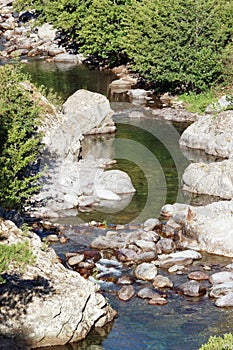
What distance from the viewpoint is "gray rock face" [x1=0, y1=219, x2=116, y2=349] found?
17859mm

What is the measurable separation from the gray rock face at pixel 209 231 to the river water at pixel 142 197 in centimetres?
58

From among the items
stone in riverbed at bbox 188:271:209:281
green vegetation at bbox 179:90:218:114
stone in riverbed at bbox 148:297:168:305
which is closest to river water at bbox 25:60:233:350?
stone in riverbed at bbox 148:297:168:305

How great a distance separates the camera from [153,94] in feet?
157

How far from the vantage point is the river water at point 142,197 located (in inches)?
744

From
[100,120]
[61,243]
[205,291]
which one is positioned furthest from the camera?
[100,120]

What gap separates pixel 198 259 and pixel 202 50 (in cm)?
2253

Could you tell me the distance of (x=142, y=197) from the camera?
30.1m

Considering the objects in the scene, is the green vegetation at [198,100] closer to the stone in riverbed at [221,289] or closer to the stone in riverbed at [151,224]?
the stone in riverbed at [151,224]

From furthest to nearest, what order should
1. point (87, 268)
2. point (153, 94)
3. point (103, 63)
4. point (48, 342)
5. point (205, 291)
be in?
point (103, 63)
point (153, 94)
point (87, 268)
point (205, 291)
point (48, 342)

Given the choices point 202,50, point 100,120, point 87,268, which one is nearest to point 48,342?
point 87,268

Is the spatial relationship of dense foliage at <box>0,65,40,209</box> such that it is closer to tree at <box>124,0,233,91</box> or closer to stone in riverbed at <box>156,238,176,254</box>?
stone in riverbed at <box>156,238,176,254</box>

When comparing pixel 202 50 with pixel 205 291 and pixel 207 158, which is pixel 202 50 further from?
pixel 205 291

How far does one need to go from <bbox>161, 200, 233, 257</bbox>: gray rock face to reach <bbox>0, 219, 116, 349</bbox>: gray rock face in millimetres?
6241

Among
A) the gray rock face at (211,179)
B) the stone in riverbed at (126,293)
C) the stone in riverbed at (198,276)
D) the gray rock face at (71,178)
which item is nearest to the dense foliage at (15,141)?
the gray rock face at (71,178)
